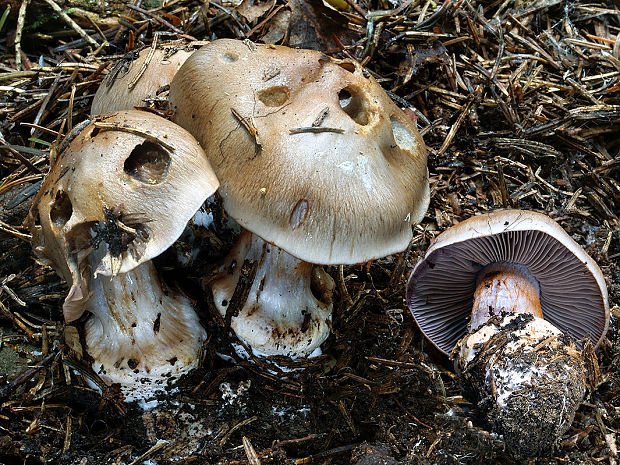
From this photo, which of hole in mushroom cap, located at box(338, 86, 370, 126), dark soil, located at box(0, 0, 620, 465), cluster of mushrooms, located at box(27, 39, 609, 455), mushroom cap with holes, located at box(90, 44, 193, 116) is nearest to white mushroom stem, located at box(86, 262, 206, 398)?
cluster of mushrooms, located at box(27, 39, 609, 455)

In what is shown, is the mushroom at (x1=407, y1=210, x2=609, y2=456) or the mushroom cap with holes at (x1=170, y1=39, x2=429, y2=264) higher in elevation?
the mushroom cap with holes at (x1=170, y1=39, x2=429, y2=264)

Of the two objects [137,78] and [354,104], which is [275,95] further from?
[137,78]

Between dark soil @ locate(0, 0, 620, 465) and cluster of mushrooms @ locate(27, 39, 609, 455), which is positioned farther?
dark soil @ locate(0, 0, 620, 465)

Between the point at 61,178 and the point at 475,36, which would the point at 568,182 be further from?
the point at 61,178

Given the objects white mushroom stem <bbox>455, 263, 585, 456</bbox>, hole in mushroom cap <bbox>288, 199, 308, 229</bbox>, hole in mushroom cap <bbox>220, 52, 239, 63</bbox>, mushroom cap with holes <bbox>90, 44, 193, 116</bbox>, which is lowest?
white mushroom stem <bbox>455, 263, 585, 456</bbox>

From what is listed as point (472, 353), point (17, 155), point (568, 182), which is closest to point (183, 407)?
point (472, 353)

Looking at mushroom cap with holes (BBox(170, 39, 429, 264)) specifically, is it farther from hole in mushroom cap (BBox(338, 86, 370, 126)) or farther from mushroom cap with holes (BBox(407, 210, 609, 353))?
mushroom cap with holes (BBox(407, 210, 609, 353))

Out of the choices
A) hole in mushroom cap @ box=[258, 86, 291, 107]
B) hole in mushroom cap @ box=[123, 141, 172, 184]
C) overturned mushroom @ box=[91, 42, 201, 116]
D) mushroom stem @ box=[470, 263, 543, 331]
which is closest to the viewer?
hole in mushroom cap @ box=[123, 141, 172, 184]

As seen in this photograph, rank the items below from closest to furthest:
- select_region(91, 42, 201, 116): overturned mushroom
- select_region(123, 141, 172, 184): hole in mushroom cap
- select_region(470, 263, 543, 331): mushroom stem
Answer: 1. select_region(123, 141, 172, 184): hole in mushroom cap
2. select_region(91, 42, 201, 116): overturned mushroom
3. select_region(470, 263, 543, 331): mushroom stem
